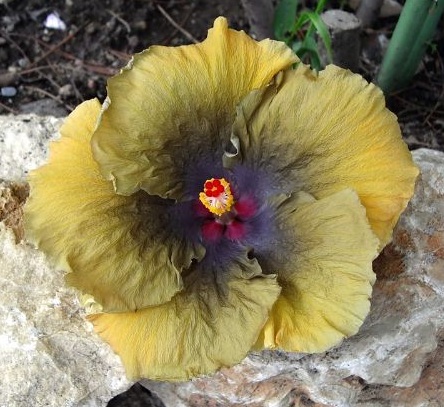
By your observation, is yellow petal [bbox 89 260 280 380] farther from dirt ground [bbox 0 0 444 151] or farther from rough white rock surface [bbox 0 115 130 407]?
dirt ground [bbox 0 0 444 151]

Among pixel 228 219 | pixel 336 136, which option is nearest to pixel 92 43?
pixel 228 219

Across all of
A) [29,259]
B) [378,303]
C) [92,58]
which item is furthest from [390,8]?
[29,259]

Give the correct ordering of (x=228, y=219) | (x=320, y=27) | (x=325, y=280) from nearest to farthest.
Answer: (x=325, y=280) → (x=228, y=219) → (x=320, y=27)

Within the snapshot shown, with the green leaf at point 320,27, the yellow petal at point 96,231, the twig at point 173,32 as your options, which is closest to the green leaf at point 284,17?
the green leaf at point 320,27

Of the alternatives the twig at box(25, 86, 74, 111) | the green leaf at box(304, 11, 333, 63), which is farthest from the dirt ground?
the green leaf at box(304, 11, 333, 63)

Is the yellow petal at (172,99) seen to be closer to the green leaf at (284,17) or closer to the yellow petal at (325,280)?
the yellow petal at (325,280)

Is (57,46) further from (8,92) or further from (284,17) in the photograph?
(284,17)
